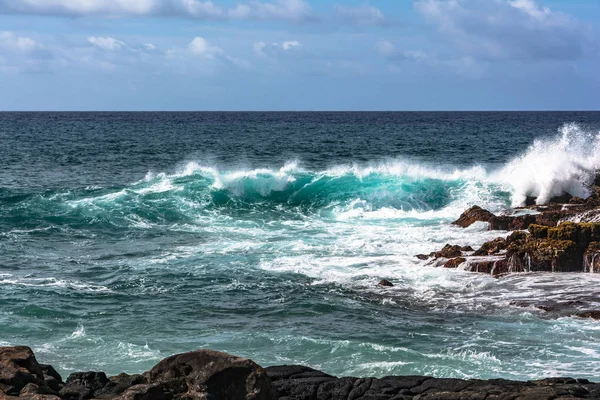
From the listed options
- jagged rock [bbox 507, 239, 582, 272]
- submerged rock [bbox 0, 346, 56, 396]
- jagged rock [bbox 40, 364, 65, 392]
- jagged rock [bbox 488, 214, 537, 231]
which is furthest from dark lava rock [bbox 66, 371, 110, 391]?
jagged rock [bbox 488, 214, 537, 231]

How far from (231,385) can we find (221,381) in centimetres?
12

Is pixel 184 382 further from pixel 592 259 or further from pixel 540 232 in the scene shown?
pixel 540 232

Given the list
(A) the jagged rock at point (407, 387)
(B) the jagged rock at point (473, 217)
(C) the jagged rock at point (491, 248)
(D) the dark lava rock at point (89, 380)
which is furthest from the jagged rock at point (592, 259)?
(D) the dark lava rock at point (89, 380)

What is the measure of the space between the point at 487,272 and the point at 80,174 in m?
28.6

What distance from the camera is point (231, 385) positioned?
31.1ft

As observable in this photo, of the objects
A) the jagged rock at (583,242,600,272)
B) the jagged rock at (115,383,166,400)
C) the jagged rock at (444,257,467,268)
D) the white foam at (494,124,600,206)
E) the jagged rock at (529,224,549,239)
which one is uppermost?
the white foam at (494,124,600,206)

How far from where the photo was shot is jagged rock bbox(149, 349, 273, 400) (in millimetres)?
9461

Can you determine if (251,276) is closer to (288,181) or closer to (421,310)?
(421,310)

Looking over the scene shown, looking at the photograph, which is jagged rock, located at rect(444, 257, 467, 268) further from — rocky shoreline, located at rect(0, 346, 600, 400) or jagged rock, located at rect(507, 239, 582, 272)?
rocky shoreline, located at rect(0, 346, 600, 400)

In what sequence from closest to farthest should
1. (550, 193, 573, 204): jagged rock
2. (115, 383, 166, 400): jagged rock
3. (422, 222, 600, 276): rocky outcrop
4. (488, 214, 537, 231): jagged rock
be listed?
(115, 383, 166, 400): jagged rock < (422, 222, 600, 276): rocky outcrop < (488, 214, 537, 231): jagged rock < (550, 193, 573, 204): jagged rock

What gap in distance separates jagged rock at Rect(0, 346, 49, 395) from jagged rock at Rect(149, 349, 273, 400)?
1314 millimetres

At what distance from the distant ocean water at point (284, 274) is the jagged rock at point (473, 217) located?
487mm

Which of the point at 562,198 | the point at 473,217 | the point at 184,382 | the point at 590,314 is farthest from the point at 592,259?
the point at 184,382

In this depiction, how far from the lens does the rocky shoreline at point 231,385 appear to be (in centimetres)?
948
